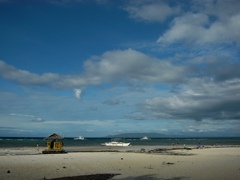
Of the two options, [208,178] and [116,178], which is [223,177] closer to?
[208,178]

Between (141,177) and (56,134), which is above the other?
(56,134)

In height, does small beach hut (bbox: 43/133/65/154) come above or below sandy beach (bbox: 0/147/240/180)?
above

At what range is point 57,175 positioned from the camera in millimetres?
18766

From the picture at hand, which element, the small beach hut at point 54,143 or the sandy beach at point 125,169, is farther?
the small beach hut at point 54,143

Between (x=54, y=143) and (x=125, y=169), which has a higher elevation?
(x=54, y=143)

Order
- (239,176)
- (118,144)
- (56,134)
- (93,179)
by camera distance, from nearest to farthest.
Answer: (93,179) → (239,176) → (56,134) → (118,144)

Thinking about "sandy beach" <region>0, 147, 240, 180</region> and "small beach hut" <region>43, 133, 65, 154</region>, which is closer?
"sandy beach" <region>0, 147, 240, 180</region>

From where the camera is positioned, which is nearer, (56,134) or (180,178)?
(180,178)

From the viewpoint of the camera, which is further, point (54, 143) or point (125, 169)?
point (54, 143)

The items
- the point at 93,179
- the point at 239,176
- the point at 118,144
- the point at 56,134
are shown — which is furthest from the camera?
the point at 118,144

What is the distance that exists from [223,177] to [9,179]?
13.0 meters

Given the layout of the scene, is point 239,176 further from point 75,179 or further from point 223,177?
point 75,179

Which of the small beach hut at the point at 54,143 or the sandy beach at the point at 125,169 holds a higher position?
the small beach hut at the point at 54,143

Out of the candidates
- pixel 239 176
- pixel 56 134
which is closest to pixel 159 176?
pixel 239 176
